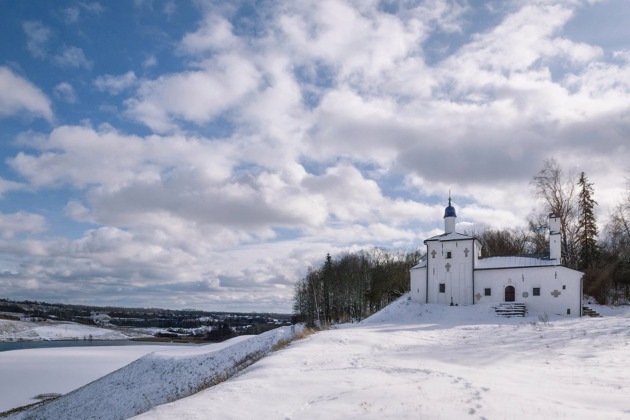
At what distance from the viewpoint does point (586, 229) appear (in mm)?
41688

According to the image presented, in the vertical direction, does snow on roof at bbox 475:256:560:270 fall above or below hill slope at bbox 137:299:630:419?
above

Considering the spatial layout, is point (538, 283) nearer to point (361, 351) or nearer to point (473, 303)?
point (473, 303)

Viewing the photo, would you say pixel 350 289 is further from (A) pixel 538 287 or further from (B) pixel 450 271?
(A) pixel 538 287

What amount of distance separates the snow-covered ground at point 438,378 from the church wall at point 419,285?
13.7 m

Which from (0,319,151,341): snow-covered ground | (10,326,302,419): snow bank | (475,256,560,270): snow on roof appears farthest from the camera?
(0,319,151,341): snow-covered ground

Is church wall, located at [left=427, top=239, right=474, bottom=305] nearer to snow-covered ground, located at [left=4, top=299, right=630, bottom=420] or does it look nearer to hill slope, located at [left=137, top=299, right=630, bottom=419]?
snow-covered ground, located at [left=4, top=299, right=630, bottom=420]

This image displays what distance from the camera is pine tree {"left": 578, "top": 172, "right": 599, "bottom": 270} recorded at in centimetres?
4062

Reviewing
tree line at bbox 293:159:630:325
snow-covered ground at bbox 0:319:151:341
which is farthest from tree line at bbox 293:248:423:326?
snow-covered ground at bbox 0:319:151:341

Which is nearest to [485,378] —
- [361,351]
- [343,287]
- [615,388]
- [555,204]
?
[615,388]

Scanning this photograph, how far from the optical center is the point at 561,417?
699cm

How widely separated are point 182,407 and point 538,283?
32.0m

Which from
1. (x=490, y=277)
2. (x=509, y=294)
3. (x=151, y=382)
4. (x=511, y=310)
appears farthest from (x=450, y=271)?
(x=151, y=382)

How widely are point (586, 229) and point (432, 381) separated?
39.7 m

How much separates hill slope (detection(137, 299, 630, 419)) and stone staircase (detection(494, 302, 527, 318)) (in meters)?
11.8
